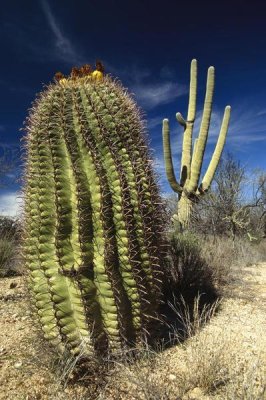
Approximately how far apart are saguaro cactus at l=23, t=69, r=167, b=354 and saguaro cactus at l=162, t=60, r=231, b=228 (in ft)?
24.8

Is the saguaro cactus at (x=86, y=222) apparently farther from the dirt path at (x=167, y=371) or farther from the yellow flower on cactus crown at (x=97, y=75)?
the dirt path at (x=167, y=371)

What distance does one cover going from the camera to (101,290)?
2.95 metres

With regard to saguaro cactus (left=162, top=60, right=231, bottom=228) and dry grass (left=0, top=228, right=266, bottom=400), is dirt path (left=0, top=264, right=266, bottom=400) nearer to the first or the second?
dry grass (left=0, top=228, right=266, bottom=400)

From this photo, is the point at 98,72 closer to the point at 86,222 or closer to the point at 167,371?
the point at 86,222

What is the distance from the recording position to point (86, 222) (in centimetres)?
296

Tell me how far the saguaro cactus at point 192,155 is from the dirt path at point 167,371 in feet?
23.8

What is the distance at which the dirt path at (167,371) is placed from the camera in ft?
8.39

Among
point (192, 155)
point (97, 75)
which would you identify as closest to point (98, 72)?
point (97, 75)

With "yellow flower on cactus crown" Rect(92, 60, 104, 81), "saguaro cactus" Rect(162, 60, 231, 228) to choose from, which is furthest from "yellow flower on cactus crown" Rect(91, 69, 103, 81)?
"saguaro cactus" Rect(162, 60, 231, 228)

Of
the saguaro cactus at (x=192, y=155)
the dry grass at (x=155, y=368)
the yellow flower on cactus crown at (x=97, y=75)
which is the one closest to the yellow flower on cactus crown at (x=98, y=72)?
the yellow flower on cactus crown at (x=97, y=75)

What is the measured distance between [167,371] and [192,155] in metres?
9.32

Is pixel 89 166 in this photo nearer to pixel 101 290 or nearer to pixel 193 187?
pixel 101 290

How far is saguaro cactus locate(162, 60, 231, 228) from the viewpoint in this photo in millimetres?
11078

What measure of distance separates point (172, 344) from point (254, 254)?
9979 mm
